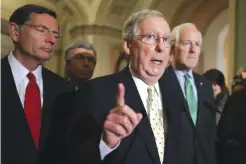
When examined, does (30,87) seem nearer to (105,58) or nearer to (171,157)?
(171,157)

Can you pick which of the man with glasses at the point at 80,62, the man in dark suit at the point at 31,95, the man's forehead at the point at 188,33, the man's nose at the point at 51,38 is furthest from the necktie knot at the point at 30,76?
the man's forehead at the point at 188,33

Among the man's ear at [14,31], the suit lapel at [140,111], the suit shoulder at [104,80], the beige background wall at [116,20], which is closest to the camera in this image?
the suit lapel at [140,111]

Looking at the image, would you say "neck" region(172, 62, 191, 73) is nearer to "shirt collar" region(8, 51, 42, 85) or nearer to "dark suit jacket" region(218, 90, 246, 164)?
"dark suit jacket" region(218, 90, 246, 164)

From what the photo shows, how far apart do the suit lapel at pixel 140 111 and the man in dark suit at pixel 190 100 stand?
0.11 m

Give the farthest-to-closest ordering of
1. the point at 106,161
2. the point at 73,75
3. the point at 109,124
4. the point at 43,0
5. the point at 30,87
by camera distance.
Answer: the point at 43,0 < the point at 73,75 < the point at 30,87 < the point at 106,161 < the point at 109,124

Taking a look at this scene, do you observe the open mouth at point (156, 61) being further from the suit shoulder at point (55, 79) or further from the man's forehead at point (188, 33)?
the man's forehead at point (188, 33)

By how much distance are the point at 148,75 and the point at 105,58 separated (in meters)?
4.90

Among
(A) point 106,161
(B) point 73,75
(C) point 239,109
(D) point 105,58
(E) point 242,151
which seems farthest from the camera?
(D) point 105,58

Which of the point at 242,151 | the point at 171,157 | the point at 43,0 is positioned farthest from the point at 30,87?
the point at 43,0

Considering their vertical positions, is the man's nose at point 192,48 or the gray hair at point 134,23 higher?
the gray hair at point 134,23

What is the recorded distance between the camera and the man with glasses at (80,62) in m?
2.15

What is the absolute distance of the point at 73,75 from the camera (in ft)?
7.11

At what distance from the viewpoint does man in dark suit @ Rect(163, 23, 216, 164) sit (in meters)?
1.58

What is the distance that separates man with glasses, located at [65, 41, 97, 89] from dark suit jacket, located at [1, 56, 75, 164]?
0.54 metres
